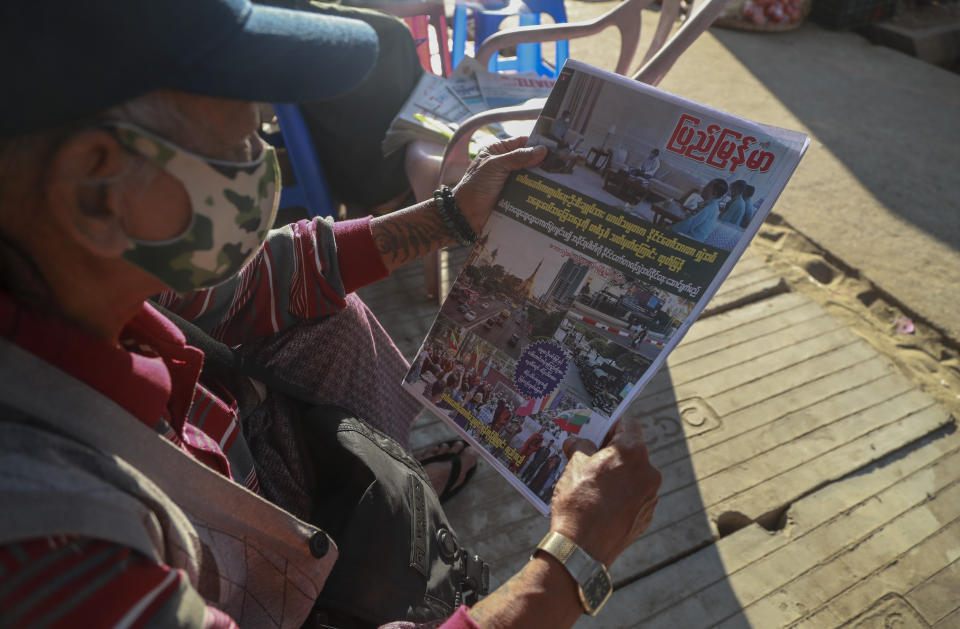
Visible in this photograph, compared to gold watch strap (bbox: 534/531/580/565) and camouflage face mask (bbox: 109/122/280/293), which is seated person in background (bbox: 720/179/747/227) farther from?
camouflage face mask (bbox: 109/122/280/293)

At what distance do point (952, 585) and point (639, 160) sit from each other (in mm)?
1394

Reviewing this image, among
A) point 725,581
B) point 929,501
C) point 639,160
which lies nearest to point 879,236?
point 929,501

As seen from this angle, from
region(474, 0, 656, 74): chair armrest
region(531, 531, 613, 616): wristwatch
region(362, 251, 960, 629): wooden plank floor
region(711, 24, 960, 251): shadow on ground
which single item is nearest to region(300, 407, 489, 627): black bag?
region(531, 531, 613, 616): wristwatch

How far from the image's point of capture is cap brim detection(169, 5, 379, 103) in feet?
2.13

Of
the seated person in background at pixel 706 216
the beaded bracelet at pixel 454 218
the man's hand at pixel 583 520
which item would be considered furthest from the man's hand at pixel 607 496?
the beaded bracelet at pixel 454 218

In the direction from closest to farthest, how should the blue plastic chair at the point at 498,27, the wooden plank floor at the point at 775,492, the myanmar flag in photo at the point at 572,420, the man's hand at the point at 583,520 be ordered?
the man's hand at the point at 583,520, the myanmar flag in photo at the point at 572,420, the wooden plank floor at the point at 775,492, the blue plastic chair at the point at 498,27

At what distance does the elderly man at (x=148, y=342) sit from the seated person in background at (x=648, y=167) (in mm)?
483

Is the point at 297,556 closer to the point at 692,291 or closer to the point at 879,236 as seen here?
the point at 692,291

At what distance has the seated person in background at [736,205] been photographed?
1.03 meters

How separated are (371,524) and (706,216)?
78 centimetres

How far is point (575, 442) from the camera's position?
44.2 inches

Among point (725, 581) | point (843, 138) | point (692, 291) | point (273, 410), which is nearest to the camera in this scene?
point (692, 291)

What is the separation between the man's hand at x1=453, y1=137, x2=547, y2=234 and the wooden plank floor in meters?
0.84

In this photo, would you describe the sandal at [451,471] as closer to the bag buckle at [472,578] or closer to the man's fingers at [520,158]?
the bag buckle at [472,578]
